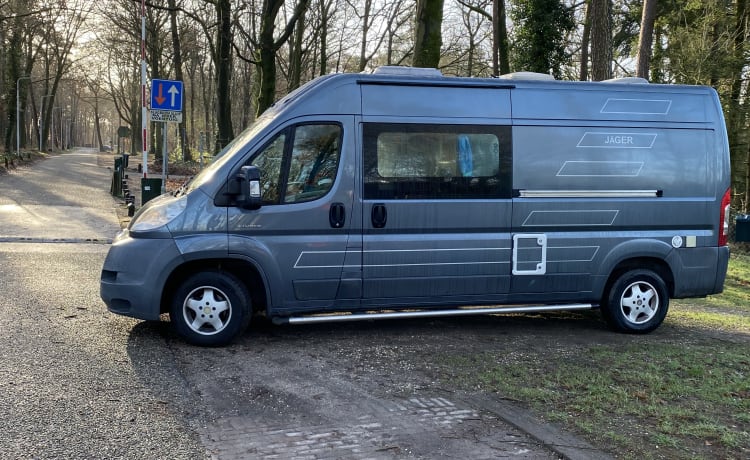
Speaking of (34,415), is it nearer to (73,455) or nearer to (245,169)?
(73,455)

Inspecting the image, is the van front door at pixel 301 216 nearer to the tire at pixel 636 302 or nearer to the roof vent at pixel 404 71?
the roof vent at pixel 404 71

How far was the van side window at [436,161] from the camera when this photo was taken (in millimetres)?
6133

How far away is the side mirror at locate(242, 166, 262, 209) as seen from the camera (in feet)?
18.7

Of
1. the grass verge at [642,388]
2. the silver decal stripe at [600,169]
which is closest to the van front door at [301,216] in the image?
the grass verge at [642,388]

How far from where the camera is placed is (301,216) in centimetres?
593

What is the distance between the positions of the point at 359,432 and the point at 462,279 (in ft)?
8.20

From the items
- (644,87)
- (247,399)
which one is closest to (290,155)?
(247,399)

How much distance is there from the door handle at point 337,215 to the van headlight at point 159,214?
1279 mm

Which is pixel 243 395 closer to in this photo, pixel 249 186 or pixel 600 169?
pixel 249 186

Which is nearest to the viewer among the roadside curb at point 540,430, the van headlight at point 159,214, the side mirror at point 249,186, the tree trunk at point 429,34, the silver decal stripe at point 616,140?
the roadside curb at point 540,430

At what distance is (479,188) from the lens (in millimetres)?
6371

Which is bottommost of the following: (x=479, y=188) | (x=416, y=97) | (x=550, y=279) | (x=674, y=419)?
(x=674, y=419)

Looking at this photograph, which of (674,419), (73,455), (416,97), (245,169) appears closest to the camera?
(73,455)

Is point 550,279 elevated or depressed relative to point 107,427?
elevated
